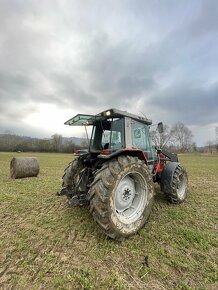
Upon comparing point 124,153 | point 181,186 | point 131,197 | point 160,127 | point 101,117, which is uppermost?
point 101,117

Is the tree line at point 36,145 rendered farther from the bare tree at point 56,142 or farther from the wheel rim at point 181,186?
the wheel rim at point 181,186

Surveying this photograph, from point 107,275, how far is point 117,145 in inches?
90.3

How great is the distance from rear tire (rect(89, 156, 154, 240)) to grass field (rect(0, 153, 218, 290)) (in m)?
0.28

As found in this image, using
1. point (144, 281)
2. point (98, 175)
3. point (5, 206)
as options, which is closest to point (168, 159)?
point (98, 175)

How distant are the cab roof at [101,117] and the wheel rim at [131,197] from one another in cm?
121

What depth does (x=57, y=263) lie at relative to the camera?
287 centimetres

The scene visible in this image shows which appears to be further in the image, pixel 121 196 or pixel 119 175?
pixel 121 196

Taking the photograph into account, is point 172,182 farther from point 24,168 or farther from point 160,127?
point 24,168

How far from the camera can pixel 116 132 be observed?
13.8ft

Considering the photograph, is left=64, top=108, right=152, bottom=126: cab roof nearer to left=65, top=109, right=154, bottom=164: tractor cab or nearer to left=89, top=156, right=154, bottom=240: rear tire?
left=65, top=109, right=154, bottom=164: tractor cab

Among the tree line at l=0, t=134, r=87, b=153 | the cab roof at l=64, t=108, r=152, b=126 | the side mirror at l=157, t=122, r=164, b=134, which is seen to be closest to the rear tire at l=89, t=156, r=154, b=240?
the cab roof at l=64, t=108, r=152, b=126

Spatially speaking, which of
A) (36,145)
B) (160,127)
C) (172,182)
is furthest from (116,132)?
(36,145)

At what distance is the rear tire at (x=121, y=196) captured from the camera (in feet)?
10.6

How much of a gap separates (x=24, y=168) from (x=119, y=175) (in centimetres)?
788
